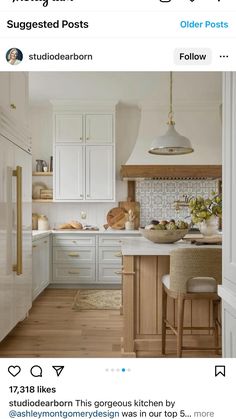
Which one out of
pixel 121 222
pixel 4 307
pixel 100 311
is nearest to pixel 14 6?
pixel 4 307

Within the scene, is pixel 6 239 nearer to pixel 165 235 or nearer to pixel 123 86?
pixel 165 235

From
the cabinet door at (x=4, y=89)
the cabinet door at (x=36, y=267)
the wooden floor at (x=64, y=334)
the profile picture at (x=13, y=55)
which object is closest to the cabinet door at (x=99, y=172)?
the cabinet door at (x=36, y=267)

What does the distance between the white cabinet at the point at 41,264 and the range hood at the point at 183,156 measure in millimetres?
1241

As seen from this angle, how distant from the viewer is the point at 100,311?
10.7 ft

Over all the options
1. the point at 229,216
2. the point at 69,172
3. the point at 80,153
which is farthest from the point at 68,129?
the point at 229,216

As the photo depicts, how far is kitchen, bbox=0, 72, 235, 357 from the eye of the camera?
365 centimetres

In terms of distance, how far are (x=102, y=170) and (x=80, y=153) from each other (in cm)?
33

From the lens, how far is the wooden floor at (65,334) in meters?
2.26

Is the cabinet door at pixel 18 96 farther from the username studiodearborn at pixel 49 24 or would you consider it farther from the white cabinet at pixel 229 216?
the username studiodearborn at pixel 49 24

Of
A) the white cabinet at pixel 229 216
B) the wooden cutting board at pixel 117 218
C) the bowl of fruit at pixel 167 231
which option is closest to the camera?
the white cabinet at pixel 229 216

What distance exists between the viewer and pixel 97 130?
4.38 m
